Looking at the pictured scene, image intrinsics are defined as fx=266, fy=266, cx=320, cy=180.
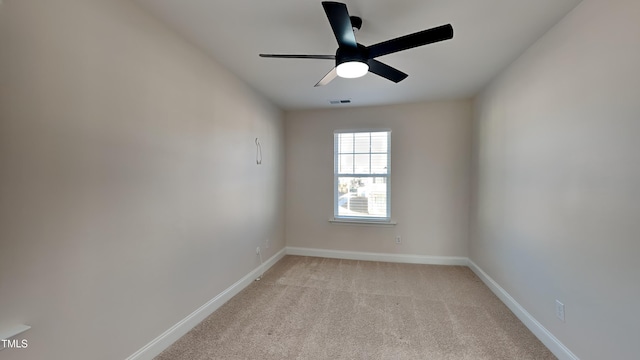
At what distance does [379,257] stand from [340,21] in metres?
3.53

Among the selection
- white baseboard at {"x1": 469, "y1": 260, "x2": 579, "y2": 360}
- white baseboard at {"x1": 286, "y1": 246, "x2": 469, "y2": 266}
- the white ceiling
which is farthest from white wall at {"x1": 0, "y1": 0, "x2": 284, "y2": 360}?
white baseboard at {"x1": 469, "y1": 260, "x2": 579, "y2": 360}

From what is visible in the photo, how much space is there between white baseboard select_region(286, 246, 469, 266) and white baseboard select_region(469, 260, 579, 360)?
68 cm

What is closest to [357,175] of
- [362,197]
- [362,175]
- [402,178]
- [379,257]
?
[362,175]

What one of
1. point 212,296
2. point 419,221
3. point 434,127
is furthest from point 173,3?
point 419,221

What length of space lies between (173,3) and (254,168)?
198 cm

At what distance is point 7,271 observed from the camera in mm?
1172

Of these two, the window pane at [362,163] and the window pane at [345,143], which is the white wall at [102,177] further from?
the window pane at [362,163]

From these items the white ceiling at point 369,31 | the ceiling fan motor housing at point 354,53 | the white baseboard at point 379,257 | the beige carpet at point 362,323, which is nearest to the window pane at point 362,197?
the white baseboard at point 379,257

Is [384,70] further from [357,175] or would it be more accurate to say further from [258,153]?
[357,175]

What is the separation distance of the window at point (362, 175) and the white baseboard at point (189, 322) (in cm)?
178

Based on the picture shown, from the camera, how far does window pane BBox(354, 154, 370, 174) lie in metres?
4.30

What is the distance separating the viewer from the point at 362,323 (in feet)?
7.86

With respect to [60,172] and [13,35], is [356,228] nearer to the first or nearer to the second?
[60,172]

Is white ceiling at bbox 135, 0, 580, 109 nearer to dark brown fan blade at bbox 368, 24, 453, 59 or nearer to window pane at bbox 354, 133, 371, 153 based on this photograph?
dark brown fan blade at bbox 368, 24, 453, 59
